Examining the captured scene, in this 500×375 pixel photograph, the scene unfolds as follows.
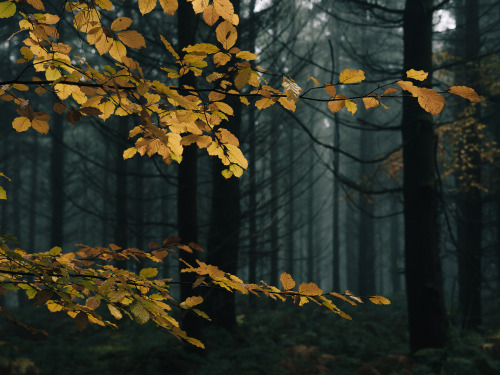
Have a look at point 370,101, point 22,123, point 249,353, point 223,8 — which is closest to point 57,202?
point 249,353

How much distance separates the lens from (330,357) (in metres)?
6.52

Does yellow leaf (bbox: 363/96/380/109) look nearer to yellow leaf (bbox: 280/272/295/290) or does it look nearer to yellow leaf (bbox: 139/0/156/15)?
yellow leaf (bbox: 280/272/295/290)

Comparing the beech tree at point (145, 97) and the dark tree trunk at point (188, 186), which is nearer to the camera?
the beech tree at point (145, 97)

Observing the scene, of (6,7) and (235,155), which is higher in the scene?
(6,7)

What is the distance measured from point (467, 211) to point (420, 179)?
5923mm

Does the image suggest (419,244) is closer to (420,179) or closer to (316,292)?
(420,179)

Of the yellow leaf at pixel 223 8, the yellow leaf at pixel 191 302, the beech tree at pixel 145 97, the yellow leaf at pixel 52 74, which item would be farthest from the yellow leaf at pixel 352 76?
the yellow leaf at pixel 52 74

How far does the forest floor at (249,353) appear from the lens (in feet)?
16.8

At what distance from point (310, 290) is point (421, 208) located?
4149 millimetres

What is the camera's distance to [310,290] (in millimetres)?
1545

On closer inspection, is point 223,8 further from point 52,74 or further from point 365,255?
point 365,255

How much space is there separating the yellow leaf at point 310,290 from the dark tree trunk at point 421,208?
4117 millimetres

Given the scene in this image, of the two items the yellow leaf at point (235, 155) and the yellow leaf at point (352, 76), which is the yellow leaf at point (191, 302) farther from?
the yellow leaf at point (352, 76)

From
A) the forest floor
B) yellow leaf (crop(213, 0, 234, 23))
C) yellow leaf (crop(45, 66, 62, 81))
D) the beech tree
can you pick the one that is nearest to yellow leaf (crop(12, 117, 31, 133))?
the beech tree
